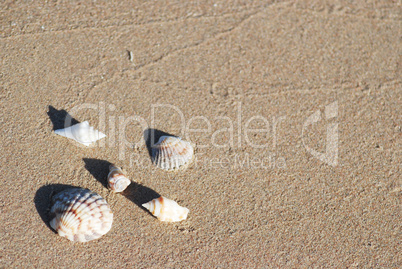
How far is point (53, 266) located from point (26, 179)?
611mm

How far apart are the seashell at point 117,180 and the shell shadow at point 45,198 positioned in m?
0.29

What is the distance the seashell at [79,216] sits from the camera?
2.33m

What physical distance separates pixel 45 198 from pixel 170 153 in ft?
2.91

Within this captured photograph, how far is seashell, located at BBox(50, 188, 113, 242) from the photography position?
2334 mm

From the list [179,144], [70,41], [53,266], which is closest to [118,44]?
[70,41]

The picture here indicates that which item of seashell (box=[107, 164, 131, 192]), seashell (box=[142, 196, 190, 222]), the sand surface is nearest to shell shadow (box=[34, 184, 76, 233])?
the sand surface

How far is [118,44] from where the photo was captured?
3012 millimetres

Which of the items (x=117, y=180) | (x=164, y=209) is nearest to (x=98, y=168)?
(x=117, y=180)

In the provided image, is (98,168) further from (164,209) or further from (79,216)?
(164,209)

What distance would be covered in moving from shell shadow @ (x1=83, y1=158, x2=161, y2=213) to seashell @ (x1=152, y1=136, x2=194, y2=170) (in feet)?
0.68

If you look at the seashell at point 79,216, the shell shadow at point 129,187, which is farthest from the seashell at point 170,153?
the seashell at point 79,216

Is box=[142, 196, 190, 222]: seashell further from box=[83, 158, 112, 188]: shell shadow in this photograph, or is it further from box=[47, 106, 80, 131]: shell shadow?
box=[47, 106, 80, 131]: shell shadow

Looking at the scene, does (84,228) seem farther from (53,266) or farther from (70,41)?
(70,41)

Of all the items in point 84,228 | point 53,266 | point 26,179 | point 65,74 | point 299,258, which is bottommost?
point 299,258
